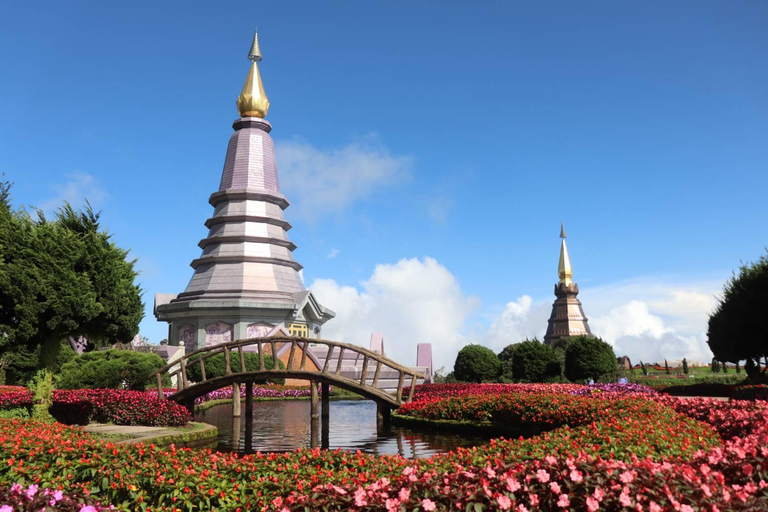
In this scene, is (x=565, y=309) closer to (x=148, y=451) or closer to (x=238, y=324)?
(x=238, y=324)

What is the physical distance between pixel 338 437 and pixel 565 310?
199 ft

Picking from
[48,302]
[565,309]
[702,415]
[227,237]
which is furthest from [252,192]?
[565,309]

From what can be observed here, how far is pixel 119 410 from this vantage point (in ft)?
58.7

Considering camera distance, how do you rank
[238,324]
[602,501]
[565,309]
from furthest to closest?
[565,309] → [238,324] → [602,501]

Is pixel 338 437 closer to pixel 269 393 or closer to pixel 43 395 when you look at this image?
pixel 43 395

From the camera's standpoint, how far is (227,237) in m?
46.6

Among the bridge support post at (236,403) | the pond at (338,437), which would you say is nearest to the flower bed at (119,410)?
the bridge support post at (236,403)

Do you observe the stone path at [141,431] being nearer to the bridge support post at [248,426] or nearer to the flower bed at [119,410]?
the flower bed at [119,410]

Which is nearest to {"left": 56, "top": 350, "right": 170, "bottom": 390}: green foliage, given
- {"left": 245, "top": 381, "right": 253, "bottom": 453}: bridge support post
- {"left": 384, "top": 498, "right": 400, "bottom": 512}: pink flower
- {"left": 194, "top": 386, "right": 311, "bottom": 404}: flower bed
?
{"left": 194, "top": 386, "right": 311, "bottom": 404}: flower bed

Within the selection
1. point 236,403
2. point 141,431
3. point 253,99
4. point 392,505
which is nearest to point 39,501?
point 392,505

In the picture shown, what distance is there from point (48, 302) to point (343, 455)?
1132 centimetres

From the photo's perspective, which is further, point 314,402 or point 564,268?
point 564,268

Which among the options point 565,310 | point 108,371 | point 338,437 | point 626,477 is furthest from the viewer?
point 565,310

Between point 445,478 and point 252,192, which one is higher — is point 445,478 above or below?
below
